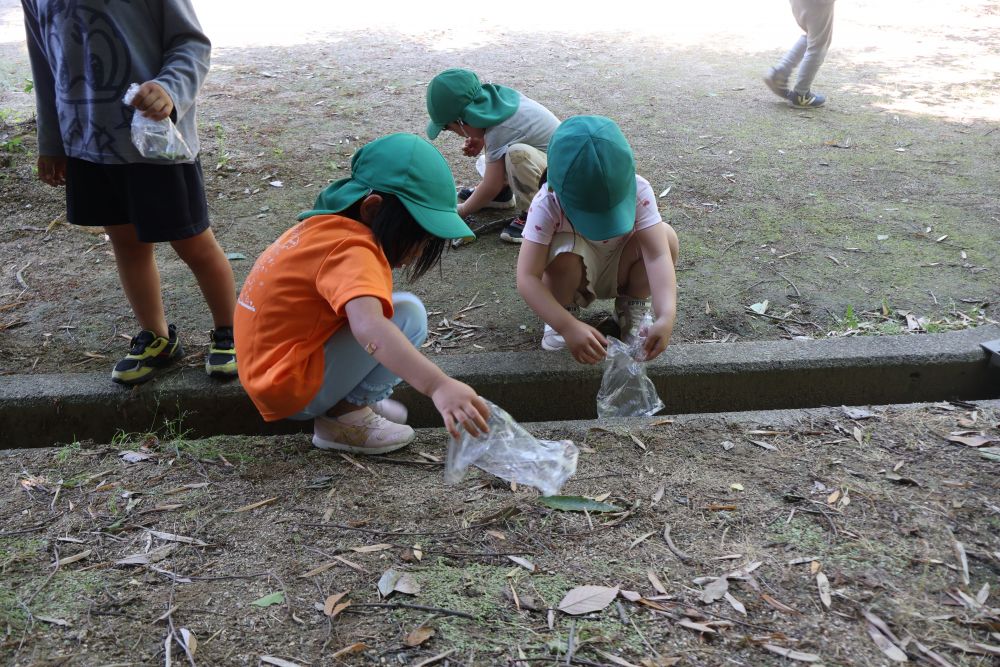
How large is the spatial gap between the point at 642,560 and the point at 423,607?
1.95ft

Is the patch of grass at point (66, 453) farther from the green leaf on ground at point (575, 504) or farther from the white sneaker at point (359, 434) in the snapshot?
the green leaf on ground at point (575, 504)

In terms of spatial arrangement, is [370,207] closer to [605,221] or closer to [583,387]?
[605,221]

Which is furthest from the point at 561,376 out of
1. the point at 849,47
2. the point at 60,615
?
the point at 849,47

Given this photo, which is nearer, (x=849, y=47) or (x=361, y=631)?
(x=361, y=631)

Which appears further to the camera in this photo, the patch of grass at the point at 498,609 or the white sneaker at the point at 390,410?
the white sneaker at the point at 390,410

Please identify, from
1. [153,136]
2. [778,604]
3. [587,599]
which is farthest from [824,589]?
[153,136]

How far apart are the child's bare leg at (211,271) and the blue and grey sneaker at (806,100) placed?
5.20 m

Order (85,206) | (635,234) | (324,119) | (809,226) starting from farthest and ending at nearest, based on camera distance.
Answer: (324,119), (809,226), (635,234), (85,206)

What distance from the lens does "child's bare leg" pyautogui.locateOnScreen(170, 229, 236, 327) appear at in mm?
3023

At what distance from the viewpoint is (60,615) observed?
6.43ft

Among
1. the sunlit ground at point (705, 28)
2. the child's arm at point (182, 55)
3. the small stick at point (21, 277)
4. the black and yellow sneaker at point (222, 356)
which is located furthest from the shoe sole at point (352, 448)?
the sunlit ground at point (705, 28)

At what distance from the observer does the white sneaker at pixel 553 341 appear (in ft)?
10.8

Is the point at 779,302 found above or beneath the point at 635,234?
beneath

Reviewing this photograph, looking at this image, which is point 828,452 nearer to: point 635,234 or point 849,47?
point 635,234
